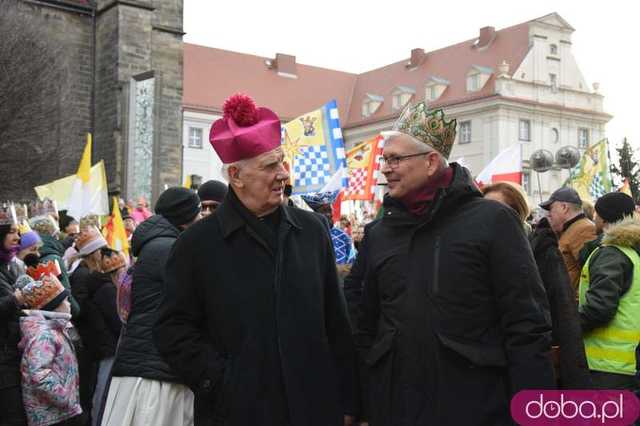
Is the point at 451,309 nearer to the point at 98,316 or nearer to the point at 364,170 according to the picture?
the point at 98,316

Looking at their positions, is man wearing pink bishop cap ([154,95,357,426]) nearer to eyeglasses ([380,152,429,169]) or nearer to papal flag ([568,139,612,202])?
eyeglasses ([380,152,429,169])

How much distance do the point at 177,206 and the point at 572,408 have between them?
241 cm

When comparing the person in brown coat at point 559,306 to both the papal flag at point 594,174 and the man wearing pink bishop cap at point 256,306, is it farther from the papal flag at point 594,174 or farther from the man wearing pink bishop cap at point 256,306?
the papal flag at point 594,174

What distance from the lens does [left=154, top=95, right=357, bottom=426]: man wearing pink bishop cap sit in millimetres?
3215

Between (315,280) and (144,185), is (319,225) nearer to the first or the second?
(315,280)

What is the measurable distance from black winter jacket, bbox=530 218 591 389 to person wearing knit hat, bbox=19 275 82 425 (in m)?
3.38

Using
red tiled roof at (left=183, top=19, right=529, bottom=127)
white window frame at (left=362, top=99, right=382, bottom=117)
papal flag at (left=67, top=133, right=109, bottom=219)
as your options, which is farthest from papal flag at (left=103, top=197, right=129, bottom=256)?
white window frame at (left=362, top=99, right=382, bottom=117)

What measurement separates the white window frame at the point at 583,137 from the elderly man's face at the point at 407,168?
55.2m

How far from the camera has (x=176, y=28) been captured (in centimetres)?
2488

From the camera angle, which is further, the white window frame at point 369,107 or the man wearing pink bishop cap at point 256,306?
the white window frame at point 369,107

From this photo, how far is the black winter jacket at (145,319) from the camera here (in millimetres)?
4195

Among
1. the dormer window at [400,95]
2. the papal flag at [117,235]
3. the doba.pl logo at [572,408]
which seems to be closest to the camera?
the doba.pl logo at [572,408]

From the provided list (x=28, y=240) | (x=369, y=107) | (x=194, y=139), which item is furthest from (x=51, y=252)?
(x=369, y=107)

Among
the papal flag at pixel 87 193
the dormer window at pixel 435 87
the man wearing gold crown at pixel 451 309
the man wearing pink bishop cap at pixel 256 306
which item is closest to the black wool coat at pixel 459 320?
the man wearing gold crown at pixel 451 309
